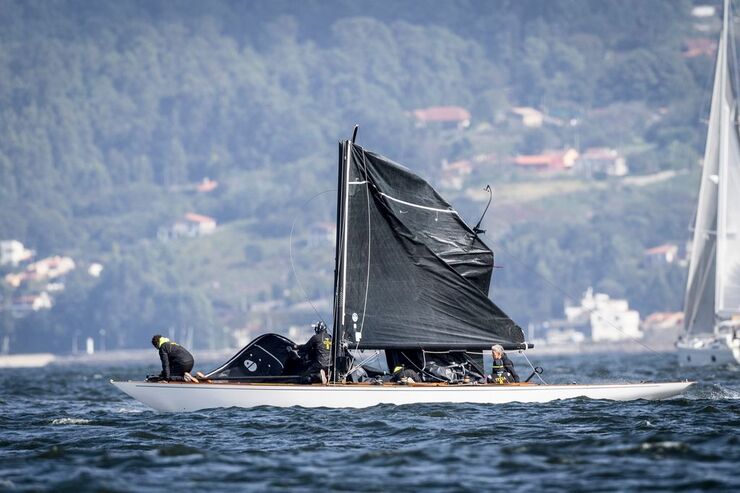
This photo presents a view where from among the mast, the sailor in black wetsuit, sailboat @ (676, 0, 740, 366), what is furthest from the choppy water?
sailboat @ (676, 0, 740, 366)

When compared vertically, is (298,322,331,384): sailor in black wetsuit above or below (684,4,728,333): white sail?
below

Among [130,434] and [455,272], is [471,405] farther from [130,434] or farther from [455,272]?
[130,434]

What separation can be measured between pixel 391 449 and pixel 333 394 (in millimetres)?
6687

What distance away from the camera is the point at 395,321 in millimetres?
35500

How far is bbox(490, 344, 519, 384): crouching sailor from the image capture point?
35500mm

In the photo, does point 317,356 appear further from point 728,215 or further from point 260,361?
point 728,215

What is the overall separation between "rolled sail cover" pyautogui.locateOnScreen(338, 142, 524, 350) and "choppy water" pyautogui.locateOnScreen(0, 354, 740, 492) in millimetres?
2425

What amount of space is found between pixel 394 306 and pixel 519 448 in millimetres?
9256

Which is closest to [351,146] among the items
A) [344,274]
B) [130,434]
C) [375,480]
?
[344,274]

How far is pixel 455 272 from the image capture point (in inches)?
1423

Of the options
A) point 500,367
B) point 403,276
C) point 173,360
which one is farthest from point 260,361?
point 500,367

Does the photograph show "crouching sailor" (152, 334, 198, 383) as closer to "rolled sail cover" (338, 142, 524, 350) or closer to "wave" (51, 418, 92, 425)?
"wave" (51, 418, 92, 425)

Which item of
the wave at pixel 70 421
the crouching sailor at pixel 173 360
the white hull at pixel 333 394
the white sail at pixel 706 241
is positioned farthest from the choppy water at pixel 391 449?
the white sail at pixel 706 241

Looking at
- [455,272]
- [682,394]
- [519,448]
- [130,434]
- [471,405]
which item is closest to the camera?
[519,448]
